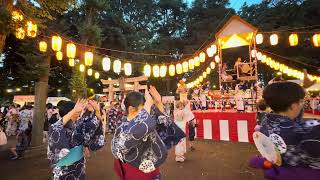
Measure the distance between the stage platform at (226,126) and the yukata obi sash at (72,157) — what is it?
32.8 feet

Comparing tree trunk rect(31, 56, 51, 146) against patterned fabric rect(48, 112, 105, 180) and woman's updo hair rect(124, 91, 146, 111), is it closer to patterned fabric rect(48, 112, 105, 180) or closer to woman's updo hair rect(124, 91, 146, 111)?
patterned fabric rect(48, 112, 105, 180)

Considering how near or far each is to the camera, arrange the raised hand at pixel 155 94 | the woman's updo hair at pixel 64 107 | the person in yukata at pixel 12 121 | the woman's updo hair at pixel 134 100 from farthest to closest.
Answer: the person in yukata at pixel 12 121 → the woman's updo hair at pixel 64 107 → the raised hand at pixel 155 94 → the woman's updo hair at pixel 134 100

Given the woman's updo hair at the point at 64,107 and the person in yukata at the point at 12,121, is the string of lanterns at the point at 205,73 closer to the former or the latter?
the person in yukata at the point at 12,121

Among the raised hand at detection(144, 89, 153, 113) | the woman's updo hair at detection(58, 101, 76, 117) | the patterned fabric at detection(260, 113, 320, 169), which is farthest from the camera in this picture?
the woman's updo hair at detection(58, 101, 76, 117)

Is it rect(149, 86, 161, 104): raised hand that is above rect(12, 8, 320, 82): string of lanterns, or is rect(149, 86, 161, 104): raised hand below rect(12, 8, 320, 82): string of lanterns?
below

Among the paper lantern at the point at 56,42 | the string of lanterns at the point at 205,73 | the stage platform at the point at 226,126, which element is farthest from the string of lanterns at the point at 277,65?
the paper lantern at the point at 56,42

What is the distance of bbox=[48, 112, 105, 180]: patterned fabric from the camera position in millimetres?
3756

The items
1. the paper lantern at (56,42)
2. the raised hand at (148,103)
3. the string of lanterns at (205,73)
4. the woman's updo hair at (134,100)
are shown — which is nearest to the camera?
the raised hand at (148,103)

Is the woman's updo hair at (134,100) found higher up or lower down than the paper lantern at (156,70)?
lower down

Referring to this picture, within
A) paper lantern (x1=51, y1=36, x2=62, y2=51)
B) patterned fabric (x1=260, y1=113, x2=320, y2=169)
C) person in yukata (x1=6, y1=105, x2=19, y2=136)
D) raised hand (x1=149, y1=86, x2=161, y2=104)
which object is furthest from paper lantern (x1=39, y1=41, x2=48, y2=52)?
patterned fabric (x1=260, y1=113, x2=320, y2=169)

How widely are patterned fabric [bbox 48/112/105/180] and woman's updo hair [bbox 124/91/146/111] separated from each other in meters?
0.96

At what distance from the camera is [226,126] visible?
13.4 m

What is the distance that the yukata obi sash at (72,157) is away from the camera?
12.3 feet

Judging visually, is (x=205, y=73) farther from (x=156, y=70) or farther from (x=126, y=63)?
(x=126, y=63)
